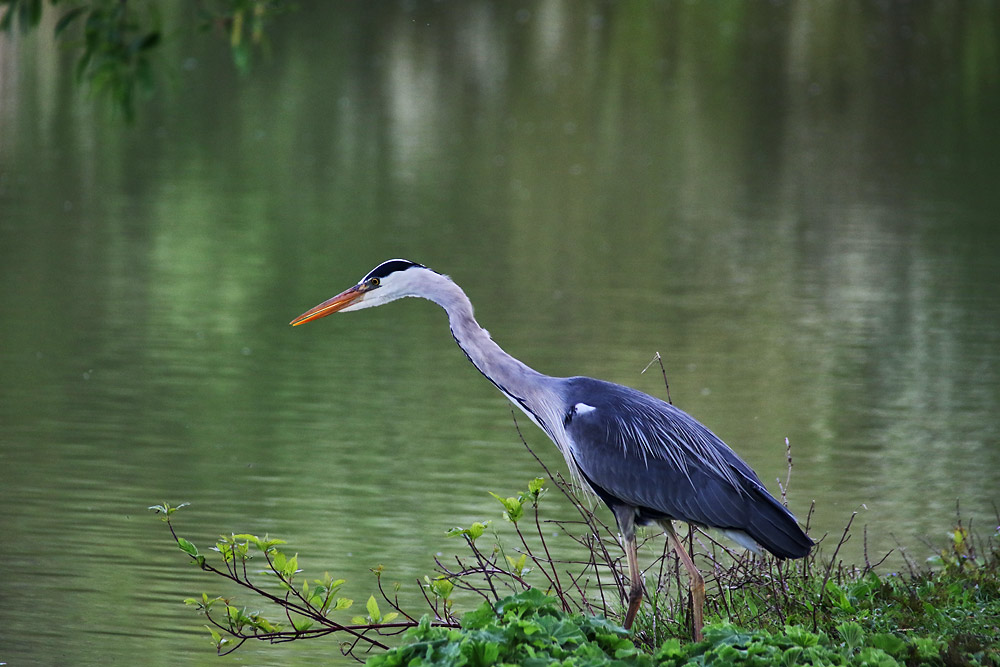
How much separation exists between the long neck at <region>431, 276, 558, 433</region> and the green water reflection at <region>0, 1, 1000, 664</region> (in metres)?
1.15

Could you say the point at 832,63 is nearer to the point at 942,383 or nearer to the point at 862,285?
the point at 862,285

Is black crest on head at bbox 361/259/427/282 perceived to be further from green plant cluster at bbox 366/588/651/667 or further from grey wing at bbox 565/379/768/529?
green plant cluster at bbox 366/588/651/667

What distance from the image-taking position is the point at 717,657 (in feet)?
13.4

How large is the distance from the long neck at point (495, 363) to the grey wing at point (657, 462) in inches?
4.5

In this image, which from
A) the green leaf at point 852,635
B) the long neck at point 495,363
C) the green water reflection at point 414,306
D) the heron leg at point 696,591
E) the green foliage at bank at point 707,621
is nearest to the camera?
the green foliage at bank at point 707,621

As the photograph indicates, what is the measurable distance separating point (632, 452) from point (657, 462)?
9 centimetres

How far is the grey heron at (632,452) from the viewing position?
489cm

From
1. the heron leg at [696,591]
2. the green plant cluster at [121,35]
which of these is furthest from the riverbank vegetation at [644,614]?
the green plant cluster at [121,35]

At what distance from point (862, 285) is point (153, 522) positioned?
27.5 feet

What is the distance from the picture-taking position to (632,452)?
495 centimetres

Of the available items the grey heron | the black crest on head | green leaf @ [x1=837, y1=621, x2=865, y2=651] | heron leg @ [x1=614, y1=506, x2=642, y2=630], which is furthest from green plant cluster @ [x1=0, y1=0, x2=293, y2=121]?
green leaf @ [x1=837, y1=621, x2=865, y2=651]

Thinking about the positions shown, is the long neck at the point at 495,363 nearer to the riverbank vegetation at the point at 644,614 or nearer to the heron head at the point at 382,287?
the heron head at the point at 382,287

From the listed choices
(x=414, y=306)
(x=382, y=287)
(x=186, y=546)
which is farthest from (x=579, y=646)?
(x=414, y=306)

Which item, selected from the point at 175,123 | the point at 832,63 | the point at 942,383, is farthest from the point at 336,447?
the point at 832,63
